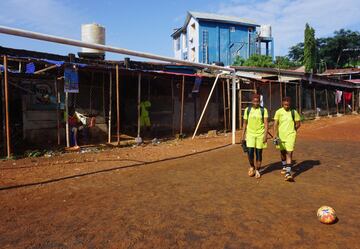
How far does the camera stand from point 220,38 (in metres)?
43.5

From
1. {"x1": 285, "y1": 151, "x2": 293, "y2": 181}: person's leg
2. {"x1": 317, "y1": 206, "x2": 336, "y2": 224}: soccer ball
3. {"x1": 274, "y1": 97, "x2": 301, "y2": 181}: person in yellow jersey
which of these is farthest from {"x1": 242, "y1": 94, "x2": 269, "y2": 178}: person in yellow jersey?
{"x1": 317, "y1": 206, "x2": 336, "y2": 224}: soccer ball

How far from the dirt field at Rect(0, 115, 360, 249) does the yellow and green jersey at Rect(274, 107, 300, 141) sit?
0.84 m

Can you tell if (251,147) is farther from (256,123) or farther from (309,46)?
(309,46)

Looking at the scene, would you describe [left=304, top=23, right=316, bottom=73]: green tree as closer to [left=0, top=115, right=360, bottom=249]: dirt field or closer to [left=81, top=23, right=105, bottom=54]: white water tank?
[left=81, top=23, right=105, bottom=54]: white water tank

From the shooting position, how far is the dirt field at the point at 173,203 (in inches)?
160

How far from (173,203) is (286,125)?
2915mm

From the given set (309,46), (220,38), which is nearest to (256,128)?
(220,38)

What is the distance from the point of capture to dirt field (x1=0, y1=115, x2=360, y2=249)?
13.3 ft

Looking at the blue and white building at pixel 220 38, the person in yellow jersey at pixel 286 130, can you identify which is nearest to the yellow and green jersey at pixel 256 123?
the person in yellow jersey at pixel 286 130

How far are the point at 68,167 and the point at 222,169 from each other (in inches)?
134

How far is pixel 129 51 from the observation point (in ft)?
25.9

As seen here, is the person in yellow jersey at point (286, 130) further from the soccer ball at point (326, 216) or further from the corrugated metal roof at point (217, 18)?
the corrugated metal roof at point (217, 18)

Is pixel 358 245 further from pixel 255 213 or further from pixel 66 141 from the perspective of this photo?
pixel 66 141

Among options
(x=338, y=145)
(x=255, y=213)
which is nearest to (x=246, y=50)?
(x=338, y=145)
